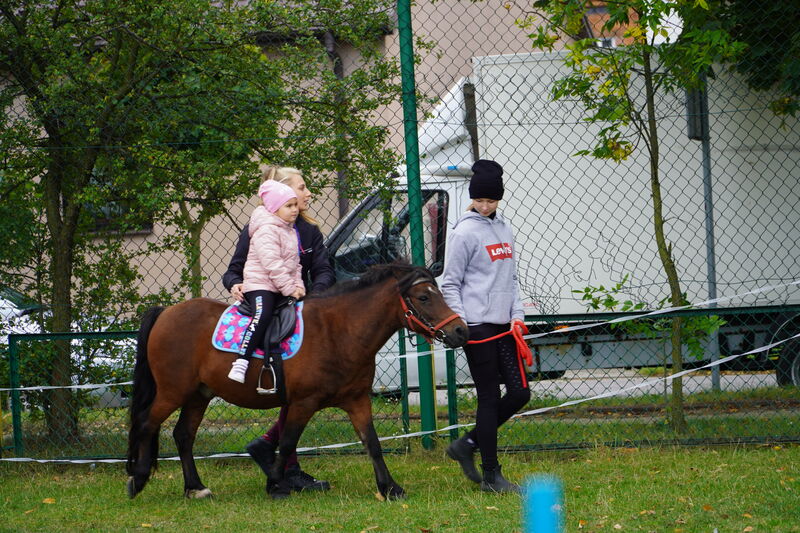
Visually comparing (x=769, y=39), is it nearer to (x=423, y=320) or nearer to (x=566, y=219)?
(x=566, y=219)

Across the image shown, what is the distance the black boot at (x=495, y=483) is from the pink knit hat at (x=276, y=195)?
1.91m

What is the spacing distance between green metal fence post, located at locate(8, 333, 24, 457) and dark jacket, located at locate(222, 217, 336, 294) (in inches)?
78.1

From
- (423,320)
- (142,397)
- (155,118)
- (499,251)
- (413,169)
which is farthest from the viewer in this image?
(155,118)

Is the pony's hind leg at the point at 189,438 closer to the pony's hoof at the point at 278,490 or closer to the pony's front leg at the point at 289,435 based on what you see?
the pony's hoof at the point at 278,490

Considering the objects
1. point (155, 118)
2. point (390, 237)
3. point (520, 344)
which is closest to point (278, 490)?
point (520, 344)

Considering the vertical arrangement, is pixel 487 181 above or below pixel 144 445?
above

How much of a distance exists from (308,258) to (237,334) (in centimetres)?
72

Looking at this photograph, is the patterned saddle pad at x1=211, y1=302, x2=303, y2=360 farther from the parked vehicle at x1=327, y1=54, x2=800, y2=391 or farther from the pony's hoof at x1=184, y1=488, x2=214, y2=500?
the parked vehicle at x1=327, y1=54, x2=800, y2=391

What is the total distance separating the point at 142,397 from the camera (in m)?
5.90

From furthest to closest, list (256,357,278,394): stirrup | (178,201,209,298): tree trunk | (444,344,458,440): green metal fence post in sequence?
(178,201,209,298): tree trunk < (444,344,458,440): green metal fence post < (256,357,278,394): stirrup

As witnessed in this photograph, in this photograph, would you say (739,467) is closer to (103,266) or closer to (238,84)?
(238,84)

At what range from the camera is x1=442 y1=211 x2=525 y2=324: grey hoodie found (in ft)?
17.8

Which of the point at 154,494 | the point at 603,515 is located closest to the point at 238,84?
the point at 154,494

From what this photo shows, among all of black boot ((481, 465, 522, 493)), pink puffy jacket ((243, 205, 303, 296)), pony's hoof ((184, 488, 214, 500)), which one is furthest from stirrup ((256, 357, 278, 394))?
black boot ((481, 465, 522, 493))
